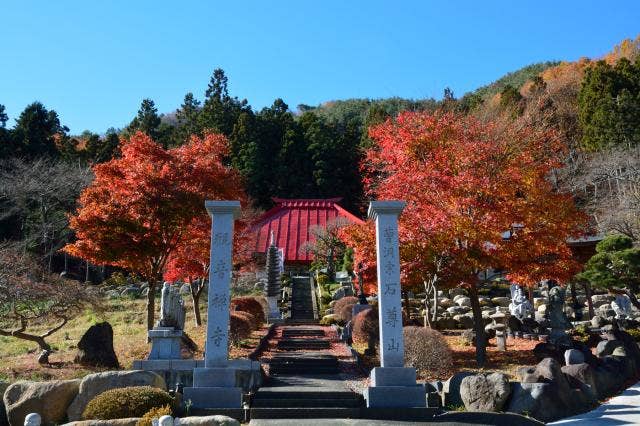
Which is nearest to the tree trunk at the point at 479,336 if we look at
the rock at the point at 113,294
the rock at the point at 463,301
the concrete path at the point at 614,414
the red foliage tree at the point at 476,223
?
the red foliage tree at the point at 476,223

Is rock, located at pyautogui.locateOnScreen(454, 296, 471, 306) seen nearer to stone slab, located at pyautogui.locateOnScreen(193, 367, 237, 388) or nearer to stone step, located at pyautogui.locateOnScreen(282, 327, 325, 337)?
stone step, located at pyautogui.locateOnScreen(282, 327, 325, 337)

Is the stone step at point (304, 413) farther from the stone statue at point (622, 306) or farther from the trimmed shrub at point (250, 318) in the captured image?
the stone statue at point (622, 306)

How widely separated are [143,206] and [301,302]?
13902 millimetres

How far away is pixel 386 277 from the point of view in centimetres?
1016

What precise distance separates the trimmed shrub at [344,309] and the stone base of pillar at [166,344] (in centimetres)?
1079

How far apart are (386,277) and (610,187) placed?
85.8ft

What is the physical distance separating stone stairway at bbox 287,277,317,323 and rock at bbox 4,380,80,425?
1544cm

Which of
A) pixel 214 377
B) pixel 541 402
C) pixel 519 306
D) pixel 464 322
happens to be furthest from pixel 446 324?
pixel 214 377

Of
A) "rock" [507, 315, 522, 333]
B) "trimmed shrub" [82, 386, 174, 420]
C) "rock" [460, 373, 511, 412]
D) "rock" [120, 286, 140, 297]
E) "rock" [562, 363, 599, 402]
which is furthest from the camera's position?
"rock" [120, 286, 140, 297]

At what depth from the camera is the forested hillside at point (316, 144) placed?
28.2 m

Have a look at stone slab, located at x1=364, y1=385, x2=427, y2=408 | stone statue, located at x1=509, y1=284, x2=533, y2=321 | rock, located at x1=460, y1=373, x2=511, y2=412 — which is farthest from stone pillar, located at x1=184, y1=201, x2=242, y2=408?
stone statue, located at x1=509, y1=284, x2=533, y2=321

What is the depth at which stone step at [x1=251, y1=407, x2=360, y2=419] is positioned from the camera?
910 cm

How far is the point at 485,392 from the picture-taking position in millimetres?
9328

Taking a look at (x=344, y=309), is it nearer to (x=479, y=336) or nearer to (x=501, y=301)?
(x=501, y=301)
